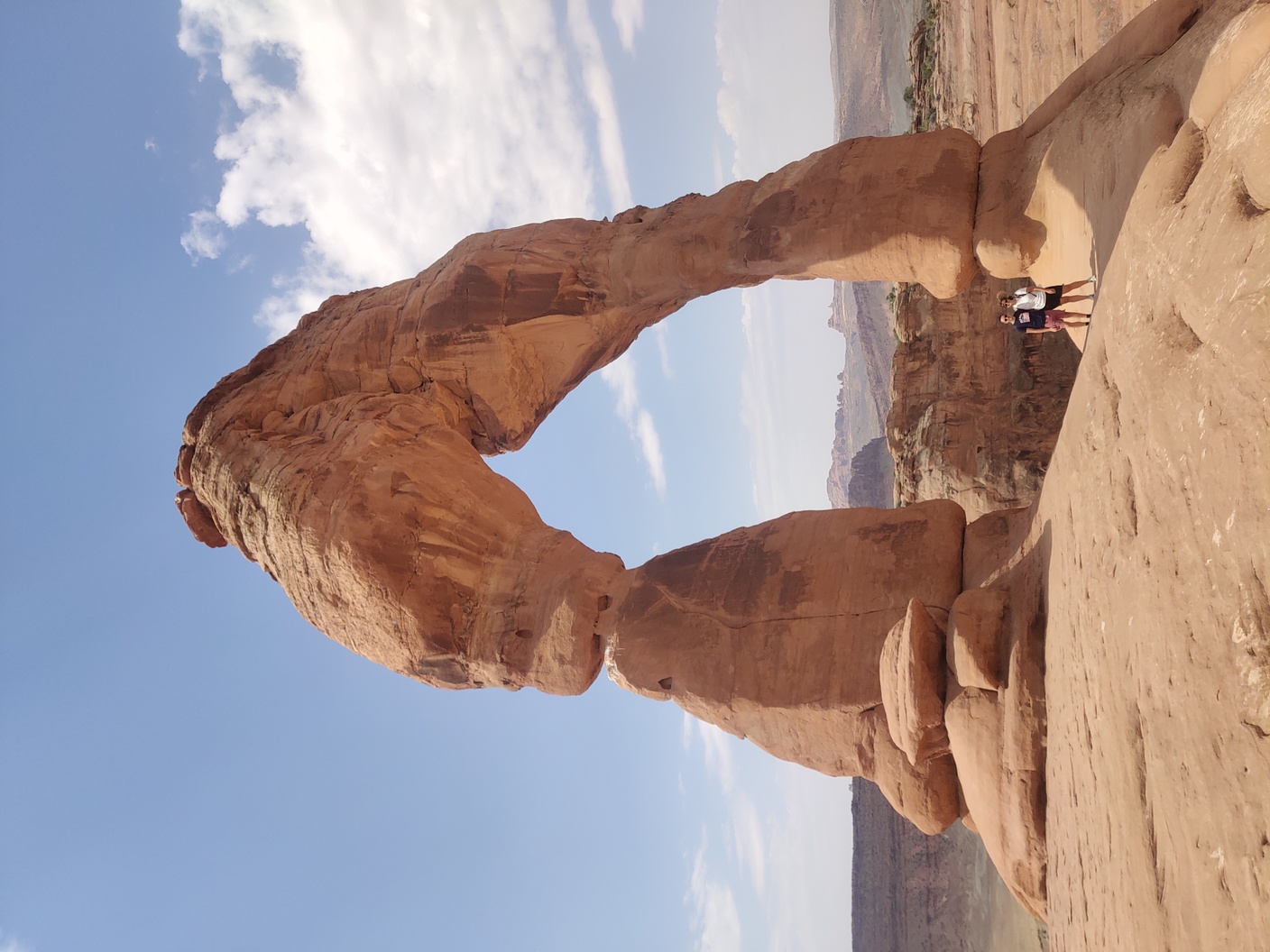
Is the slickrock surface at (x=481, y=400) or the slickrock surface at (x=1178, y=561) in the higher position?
the slickrock surface at (x=481, y=400)

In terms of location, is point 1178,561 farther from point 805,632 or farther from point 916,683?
point 805,632

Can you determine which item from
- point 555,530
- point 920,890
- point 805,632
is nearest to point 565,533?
point 555,530

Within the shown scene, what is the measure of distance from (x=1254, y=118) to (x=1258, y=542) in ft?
5.04

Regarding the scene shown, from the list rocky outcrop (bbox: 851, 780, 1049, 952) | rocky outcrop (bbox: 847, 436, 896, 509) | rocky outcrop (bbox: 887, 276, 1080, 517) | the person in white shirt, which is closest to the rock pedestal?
the person in white shirt

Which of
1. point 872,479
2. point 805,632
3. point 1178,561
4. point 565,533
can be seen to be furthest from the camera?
point 872,479

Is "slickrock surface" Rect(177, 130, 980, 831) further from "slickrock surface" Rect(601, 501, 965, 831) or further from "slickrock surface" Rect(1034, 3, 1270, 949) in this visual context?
"slickrock surface" Rect(1034, 3, 1270, 949)

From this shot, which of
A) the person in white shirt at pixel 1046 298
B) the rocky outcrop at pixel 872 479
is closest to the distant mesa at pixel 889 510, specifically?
the person in white shirt at pixel 1046 298

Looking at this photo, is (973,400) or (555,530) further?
(973,400)

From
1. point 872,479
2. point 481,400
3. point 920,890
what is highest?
point 872,479

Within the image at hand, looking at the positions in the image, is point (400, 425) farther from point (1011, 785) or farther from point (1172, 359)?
point (1172, 359)

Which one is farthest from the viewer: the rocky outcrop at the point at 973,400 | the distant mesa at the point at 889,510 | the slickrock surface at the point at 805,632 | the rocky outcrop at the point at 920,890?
the rocky outcrop at the point at 920,890

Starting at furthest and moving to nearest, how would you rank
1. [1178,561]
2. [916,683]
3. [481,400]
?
[481,400] → [916,683] → [1178,561]

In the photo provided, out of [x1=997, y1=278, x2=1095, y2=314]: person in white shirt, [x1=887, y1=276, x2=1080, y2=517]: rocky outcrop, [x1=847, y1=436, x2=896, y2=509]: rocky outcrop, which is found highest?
[x1=847, y1=436, x2=896, y2=509]: rocky outcrop

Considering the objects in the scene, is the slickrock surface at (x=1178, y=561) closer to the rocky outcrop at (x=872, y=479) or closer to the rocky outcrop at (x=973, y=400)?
the rocky outcrop at (x=973, y=400)
